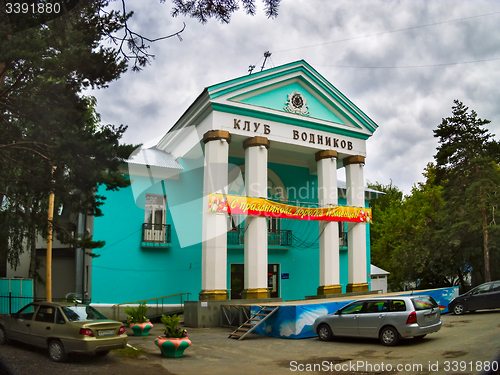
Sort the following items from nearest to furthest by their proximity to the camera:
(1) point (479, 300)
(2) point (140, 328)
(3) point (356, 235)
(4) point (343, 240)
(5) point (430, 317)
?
(5) point (430, 317) → (2) point (140, 328) → (1) point (479, 300) → (3) point (356, 235) → (4) point (343, 240)

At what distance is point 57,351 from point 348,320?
8280 millimetres

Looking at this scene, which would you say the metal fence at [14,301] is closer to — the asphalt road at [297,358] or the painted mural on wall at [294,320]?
the asphalt road at [297,358]

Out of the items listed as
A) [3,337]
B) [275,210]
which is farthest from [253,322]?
[3,337]

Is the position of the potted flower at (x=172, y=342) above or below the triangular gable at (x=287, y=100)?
below

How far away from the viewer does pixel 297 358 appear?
461 inches

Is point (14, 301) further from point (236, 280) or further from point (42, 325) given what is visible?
point (42, 325)

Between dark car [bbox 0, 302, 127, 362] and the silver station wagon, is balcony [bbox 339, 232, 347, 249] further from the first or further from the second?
dark car [bbox 0, 302, 127, 362]

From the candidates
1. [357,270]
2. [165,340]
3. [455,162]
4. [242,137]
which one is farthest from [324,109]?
[165,340]

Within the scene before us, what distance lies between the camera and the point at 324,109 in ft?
77.4

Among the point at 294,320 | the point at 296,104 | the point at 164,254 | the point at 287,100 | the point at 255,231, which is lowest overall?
the point at 294,320

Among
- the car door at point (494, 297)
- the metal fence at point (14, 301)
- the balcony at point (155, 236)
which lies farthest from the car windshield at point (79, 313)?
the car door at point (494, 297)

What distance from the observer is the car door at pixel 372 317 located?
13.1 metres

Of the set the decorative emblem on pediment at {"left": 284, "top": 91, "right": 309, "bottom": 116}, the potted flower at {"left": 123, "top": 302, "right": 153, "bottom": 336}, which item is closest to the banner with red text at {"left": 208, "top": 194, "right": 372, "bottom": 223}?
the decorative emblem on pediment at {"left": 284, "top": 91, "right": 309, "bottom": 116}

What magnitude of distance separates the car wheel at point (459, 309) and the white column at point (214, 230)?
10.2 meters
